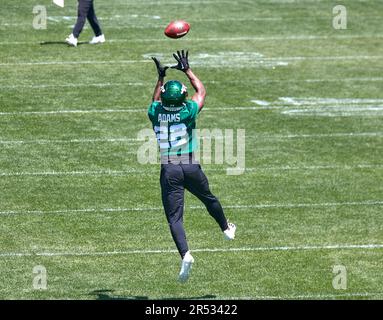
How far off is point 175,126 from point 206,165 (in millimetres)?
6578

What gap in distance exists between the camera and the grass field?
1482 cm

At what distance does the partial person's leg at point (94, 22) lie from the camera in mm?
25172

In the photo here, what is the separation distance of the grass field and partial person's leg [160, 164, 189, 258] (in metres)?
1.03

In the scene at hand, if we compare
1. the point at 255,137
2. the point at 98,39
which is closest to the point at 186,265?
the point at 255,137

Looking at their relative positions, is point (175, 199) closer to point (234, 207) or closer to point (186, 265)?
point (186, 265)

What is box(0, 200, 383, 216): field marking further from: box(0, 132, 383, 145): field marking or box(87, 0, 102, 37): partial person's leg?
box(87, 0, 102, 37): partial person's leg

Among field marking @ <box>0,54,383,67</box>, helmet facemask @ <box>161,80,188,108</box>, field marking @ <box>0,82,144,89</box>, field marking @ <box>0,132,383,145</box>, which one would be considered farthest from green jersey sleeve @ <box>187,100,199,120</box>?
field marking @ <box>0,54,383,67</box>

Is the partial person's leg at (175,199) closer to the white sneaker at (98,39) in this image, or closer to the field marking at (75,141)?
the field marking at (75,141)

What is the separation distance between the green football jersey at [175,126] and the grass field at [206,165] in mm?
1880

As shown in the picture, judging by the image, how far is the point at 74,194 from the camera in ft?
58.5

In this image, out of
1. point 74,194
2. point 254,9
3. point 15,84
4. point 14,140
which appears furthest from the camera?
point 254,9

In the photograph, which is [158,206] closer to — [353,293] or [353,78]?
[353,293]

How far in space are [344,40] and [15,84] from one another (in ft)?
28.1
